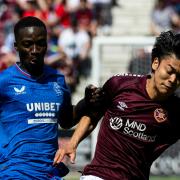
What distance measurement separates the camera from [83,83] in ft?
45.6

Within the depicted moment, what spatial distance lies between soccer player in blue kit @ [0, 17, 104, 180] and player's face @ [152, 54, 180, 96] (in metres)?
0.85

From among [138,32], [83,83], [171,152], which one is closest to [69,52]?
[83,83]

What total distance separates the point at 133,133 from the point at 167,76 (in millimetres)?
502

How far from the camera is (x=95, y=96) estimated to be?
591cm

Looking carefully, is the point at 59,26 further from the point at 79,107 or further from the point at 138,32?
the point at 79,107

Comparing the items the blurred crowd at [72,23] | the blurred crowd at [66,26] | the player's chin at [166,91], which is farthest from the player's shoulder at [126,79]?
the blurred crowd at [72,23]

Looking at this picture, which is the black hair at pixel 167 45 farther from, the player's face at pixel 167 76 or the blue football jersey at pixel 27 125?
the blue football jersey at pixel 27 125

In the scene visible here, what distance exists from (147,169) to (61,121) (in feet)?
2.96

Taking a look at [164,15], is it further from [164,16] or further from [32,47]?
[32,47]

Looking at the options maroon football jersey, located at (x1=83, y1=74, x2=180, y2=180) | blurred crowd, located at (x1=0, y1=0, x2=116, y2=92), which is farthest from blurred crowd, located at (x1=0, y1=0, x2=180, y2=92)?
maroon football jersey, located at (x1=83, y1=74, x2=180, y2=180)

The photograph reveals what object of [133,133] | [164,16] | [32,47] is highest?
[32,47]

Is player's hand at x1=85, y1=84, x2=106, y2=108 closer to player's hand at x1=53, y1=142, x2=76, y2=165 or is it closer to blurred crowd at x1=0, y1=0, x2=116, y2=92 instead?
player's hand at x1=53, y1=142, x2=76, y2=165

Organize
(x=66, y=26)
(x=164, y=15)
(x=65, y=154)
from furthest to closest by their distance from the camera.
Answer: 1. (x=164, y=15)
2. (x=66, y=26)
3. (x=65, y=154)

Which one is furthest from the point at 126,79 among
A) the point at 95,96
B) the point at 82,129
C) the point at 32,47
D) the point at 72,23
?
the point at 72,23
